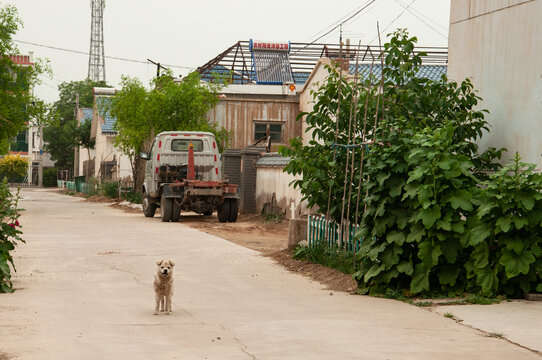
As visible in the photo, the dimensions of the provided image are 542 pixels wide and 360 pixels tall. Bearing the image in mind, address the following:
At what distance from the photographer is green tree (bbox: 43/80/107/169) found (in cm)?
6200

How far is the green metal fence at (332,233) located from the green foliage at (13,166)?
200 ft

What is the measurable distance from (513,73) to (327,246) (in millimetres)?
3971

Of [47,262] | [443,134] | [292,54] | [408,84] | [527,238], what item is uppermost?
[292,54]

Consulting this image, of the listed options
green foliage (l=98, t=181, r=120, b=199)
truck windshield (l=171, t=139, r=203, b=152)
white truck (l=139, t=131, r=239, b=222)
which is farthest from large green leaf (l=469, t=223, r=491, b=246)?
green foliage (l=98, t=181, r=120, b=199)

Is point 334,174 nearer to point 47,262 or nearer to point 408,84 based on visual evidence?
point 408,84

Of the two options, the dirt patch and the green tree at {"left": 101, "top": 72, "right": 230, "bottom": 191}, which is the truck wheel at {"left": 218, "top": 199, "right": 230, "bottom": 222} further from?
the dirt patch

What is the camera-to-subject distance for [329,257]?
1226 centimetres

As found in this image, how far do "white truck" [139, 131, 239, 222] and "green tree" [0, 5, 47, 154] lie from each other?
24.0 ft

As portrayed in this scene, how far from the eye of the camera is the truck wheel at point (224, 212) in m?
24.2

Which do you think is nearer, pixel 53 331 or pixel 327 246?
pixel 53 331

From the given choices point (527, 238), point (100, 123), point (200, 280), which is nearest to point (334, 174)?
point (200, 280)

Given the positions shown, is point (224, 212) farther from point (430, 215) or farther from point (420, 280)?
point (430, 215)

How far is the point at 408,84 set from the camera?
38.9 feet

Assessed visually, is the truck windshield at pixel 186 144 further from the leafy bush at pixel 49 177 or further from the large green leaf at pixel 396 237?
the leafy bush at pixel 49 177
